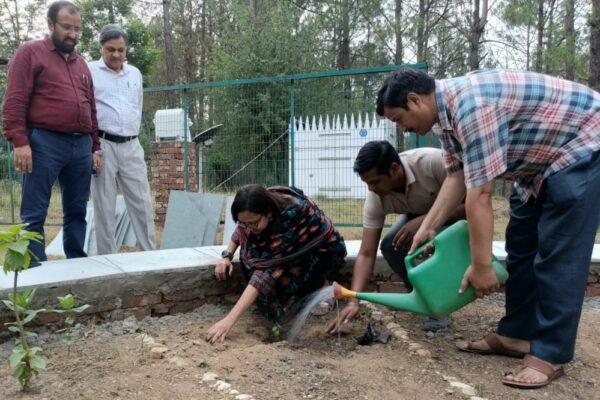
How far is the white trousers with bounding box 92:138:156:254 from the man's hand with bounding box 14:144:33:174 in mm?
732

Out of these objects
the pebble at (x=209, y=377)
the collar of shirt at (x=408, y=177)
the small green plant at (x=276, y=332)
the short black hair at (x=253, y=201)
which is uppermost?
the collar of shirt at (x=408, y=177)

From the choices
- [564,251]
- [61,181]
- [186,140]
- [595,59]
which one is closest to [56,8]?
[61,181]

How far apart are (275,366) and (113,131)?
2196 millimetres

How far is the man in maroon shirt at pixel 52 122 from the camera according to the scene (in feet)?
9.95

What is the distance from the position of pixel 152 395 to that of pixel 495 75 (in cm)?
169

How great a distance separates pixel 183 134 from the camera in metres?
7.11

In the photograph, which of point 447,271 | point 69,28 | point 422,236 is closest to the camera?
point 447,271

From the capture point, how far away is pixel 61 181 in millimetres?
3307

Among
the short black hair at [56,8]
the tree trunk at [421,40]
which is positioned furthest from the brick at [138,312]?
the tree trunk at [421,40]

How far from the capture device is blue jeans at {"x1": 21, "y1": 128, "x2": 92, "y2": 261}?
306cm

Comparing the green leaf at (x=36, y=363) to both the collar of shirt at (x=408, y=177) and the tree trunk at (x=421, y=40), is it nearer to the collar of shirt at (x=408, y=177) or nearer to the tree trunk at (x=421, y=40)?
the collar of shirt at (x=408, y=177)

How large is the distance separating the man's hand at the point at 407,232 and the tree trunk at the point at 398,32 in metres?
11.2

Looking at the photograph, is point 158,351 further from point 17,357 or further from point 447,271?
point 447,271

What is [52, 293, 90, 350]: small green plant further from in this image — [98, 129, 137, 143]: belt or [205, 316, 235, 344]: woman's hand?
[98, 129, 137, 143]: belt
